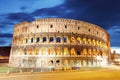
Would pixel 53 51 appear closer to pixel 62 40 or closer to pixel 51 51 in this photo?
pixel 51 51

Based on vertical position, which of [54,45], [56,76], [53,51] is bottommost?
[56,76]

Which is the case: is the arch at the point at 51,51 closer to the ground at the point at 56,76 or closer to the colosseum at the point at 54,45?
the colosseum at the point at 54,45

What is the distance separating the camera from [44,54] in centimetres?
3628

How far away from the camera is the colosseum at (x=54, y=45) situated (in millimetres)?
36125

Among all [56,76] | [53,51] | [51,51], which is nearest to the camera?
[56,76]

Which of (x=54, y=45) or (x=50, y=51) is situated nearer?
(x=54, y=45)

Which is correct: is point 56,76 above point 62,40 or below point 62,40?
below

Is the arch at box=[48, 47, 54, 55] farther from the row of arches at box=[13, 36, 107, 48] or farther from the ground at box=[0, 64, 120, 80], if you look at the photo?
the ground at box=[0, 64, 120, 80]

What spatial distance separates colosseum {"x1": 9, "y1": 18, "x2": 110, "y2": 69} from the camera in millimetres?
36125

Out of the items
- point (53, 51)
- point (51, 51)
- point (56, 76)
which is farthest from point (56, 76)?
point (51, 51)

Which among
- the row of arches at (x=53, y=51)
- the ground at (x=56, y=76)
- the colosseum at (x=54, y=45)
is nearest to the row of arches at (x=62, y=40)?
the colosseum at (x=54, y=45)

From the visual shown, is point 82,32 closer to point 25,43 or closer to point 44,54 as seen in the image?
point 44,54

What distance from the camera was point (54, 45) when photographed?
36.2 metres

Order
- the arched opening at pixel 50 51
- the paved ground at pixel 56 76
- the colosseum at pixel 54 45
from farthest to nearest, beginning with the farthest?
the arched opening at pixel 50 51 < the colosseum at pixel 54 45 < the paved ground at pixel 56 76
